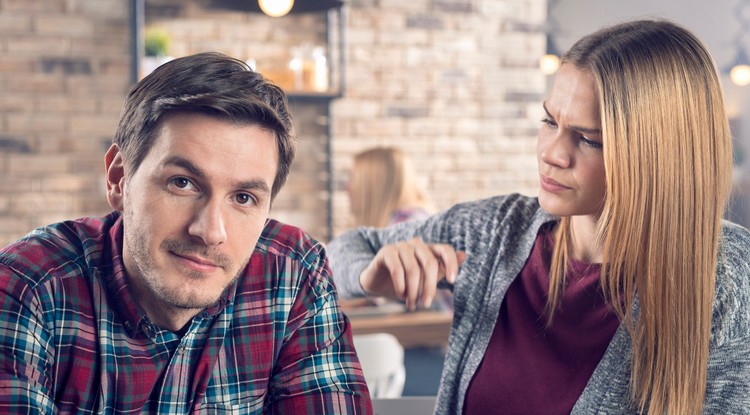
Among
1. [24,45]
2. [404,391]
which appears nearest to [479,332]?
[404,391]

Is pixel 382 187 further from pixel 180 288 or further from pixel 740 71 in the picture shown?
pixel 740 71

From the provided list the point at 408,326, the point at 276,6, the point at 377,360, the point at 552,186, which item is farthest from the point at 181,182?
the point at 276,6

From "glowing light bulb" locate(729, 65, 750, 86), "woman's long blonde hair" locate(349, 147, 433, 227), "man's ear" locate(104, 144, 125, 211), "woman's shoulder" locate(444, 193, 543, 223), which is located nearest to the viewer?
"man's ear" locate(104, 144, 125, 211)

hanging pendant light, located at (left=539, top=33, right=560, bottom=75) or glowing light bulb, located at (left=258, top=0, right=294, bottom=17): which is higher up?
glowing light bulb, located at (left=258, top=0, right=294, bottom=17)

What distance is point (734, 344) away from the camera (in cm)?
127

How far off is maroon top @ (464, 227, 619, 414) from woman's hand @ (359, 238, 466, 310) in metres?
0.21

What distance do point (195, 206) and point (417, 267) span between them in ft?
1.26

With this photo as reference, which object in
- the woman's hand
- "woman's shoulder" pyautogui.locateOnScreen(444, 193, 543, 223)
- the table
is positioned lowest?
the table

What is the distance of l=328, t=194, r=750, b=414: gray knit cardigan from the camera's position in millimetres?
1271

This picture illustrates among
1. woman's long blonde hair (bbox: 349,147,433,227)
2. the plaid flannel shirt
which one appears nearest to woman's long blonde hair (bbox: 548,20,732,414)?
the plaid flannel shirt

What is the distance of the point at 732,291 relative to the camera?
1286mm

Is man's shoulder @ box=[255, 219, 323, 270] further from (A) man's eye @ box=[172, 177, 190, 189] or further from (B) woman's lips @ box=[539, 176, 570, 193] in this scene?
(B) woman's lips @ box=[539, 176, 570, 193]

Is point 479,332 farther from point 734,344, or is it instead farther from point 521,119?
point 521,119

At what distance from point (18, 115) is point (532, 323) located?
10.6 feet
